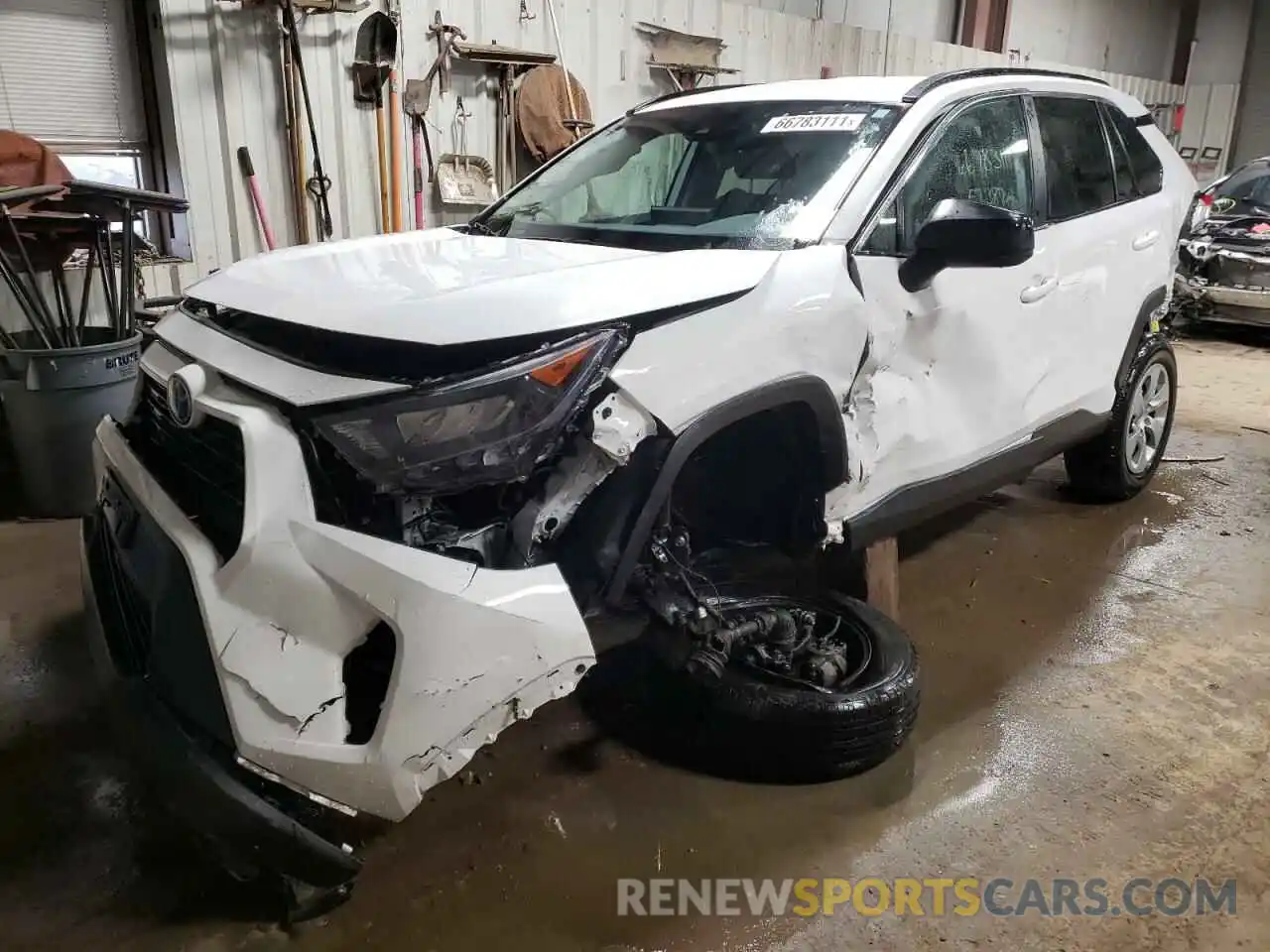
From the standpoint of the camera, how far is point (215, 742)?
158cm

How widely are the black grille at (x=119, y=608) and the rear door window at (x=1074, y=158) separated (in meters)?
2.89

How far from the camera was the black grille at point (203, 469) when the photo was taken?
1.69 metres

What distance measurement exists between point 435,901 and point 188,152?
→ 3.89m

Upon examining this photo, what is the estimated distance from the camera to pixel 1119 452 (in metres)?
4.03

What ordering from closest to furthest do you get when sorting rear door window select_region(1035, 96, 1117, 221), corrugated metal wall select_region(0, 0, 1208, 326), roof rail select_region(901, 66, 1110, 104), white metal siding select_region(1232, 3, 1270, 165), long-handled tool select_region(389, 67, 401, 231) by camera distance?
roof rail select_region(901, 66, 1110, 104) < rear door window select_region(1035, 96, 1117, 221) < corrugated metal wall select_region(0, 0, 1208, 326) < long-handled tool select_region(389, 67, 401, 231) < white metal siding select_region(1232, 3, 1270, 165)

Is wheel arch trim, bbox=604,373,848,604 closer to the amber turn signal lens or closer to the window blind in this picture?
the amber turn signal lens

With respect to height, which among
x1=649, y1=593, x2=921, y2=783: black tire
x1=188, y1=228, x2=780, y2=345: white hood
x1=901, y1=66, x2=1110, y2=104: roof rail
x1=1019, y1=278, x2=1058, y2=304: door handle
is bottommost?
x1=649, y1=593, x2=921, y2=783: black tire

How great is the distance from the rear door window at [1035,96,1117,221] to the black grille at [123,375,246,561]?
2.66 m

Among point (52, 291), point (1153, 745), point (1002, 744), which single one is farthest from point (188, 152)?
point (1153, 745)

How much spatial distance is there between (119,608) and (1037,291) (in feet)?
8.85

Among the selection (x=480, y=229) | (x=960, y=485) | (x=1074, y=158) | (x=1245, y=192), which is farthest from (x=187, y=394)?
(x=1245, y=192)

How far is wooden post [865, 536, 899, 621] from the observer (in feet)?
9.34

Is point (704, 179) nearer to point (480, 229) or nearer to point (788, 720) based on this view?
point (480, 229)

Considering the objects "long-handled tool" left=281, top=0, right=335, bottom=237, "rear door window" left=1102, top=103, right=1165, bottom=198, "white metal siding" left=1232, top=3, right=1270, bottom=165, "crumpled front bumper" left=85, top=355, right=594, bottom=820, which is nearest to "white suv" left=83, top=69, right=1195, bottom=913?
"crumpled front bumper" left=85, top=355, right=594, bottom=820
